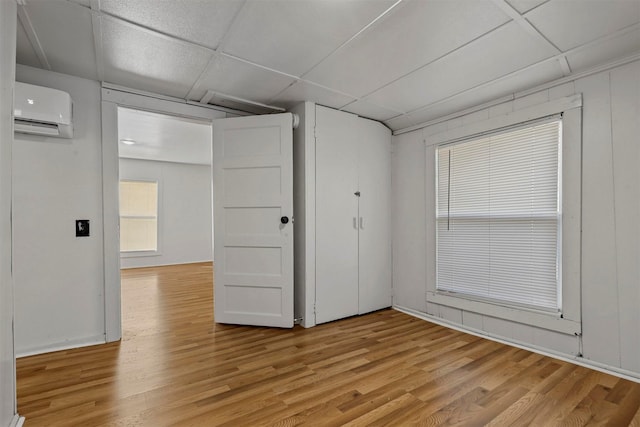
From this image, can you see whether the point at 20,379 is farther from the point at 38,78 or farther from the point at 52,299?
the point at 38,78

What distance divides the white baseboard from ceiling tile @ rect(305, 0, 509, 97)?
118 inches

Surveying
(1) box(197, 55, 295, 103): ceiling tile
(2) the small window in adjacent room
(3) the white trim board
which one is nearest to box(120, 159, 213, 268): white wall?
(2) the small window in adjacent room

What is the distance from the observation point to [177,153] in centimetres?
639

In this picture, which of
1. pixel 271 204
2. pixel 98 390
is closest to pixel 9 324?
pixel 98 390

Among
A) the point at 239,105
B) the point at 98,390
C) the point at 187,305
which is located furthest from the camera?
the point at 187,305

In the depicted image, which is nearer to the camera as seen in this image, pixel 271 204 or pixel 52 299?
pixel 52 299

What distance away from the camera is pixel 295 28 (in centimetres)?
195

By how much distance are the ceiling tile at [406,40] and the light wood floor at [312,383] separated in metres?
2.34

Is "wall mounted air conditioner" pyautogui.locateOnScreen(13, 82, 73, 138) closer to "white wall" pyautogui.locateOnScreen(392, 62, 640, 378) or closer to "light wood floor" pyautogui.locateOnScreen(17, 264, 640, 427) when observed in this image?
"light wood floor" pyautogui.locateOnScreen(17, 264, 640, 427)

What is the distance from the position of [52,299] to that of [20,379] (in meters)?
0.66

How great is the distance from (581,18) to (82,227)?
397cm

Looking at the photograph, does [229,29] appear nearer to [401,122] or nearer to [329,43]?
[329,43]

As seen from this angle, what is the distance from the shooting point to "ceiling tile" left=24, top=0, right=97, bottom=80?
69.8 inches

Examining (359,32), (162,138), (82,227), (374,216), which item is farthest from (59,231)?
(374,216)
